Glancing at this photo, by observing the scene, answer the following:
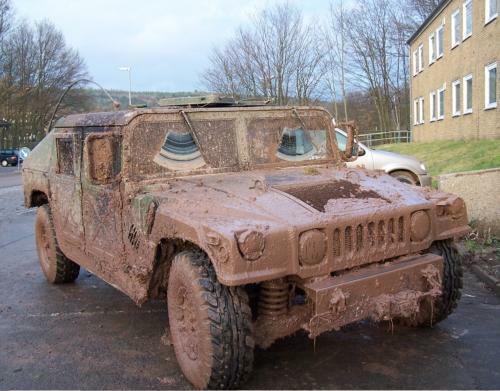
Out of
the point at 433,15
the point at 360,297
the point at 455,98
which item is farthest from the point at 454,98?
the point at 360,297

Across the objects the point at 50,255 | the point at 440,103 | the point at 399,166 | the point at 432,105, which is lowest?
the point at 50,255

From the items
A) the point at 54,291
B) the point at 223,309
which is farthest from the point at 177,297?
the point at 54,291

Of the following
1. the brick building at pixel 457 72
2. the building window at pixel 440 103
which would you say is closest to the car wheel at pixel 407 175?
the brick building at pixel 457 72

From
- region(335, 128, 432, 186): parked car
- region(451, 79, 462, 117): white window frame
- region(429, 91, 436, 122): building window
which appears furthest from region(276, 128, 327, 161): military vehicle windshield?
region(429, 91, 436, 122): building window

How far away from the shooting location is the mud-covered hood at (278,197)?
3641 mm

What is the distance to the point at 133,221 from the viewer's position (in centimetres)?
440

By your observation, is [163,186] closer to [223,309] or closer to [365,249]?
[223,309]

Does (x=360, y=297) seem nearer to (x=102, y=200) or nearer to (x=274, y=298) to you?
(x=274, y=298)

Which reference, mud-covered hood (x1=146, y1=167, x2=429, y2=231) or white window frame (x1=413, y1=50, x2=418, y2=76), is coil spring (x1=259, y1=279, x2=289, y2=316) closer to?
mud-covered hood (x1=146, y1=167, x2=429, y2=231)

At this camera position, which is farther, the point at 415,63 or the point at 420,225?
the point at 415,63

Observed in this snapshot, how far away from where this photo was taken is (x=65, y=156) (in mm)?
5645

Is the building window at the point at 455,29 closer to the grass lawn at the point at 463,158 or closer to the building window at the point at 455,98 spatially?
the building window at the point at 455,98

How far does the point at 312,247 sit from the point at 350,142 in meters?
2.32

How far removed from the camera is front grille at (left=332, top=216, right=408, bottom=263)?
3664 mm
